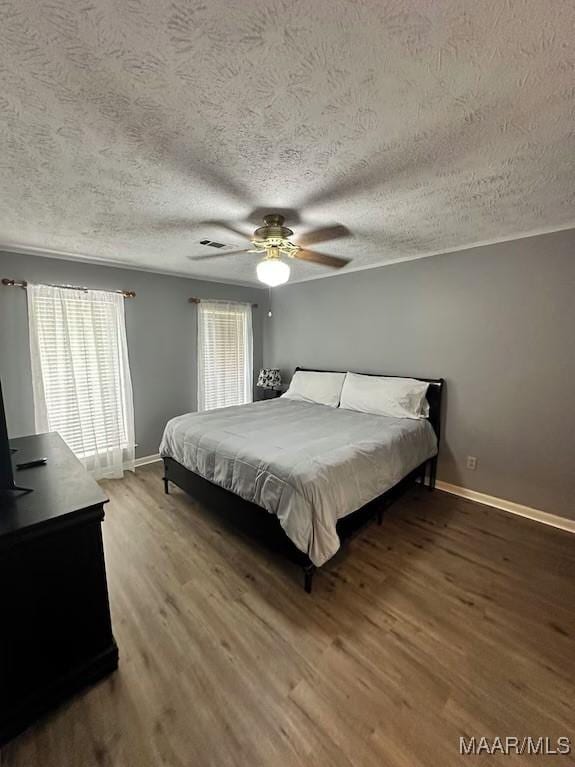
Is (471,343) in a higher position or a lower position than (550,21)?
lower

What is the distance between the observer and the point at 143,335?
3762 millimetres

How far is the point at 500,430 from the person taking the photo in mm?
2887

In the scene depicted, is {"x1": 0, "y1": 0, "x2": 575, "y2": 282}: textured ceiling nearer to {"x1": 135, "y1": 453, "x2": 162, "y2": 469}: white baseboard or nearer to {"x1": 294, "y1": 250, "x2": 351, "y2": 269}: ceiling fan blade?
{"x1": 294, "y1": 250, "x2": 351, "y2": 269}: ceiling fan blade

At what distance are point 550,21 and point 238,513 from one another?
2623 mm

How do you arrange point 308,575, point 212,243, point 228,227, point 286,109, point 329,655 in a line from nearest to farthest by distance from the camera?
point 286,109, point 329,655, point 308,575, point 228,227, point 212,243

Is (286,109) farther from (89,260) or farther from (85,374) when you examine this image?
(85,374)

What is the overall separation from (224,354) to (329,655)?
3.65 m

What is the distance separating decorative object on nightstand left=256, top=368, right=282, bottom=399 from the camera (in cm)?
461

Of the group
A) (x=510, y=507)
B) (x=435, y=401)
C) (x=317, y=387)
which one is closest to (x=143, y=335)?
(x=317, y=387)

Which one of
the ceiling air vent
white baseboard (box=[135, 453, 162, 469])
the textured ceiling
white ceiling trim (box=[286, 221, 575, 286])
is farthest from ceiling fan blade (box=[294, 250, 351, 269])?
white baseboard (box=[135, 453, 162, 469])

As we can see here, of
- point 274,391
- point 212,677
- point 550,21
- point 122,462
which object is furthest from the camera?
point 274,391

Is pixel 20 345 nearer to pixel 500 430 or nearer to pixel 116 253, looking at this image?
pixel 116 253

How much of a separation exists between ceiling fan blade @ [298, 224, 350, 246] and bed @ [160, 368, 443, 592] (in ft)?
4.99

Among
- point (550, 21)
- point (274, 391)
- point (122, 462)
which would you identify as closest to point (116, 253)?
point (122, 462)
